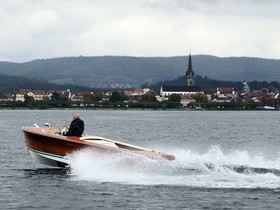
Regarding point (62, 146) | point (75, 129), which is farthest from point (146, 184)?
point (75, 129)

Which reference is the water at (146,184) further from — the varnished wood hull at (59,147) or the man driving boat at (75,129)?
the man driving boat at (75,129)

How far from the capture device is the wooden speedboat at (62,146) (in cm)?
2883

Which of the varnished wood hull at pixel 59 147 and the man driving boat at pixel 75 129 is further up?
the man driving boat at pixel 75 129

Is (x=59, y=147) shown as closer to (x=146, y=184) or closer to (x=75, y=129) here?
(x=75, y=129)

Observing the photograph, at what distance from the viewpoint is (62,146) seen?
98.9 feet

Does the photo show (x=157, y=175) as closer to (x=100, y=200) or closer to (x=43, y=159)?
(x=100, y=200)

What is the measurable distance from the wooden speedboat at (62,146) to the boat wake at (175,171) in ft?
0.98

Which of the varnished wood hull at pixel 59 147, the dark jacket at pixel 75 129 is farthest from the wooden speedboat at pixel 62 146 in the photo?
the dark jacket at pixel 75 129

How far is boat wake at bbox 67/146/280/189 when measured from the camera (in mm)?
26203

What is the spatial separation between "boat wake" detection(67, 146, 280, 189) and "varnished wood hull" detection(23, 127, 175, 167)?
0.95 feet

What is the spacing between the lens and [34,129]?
3197 cm

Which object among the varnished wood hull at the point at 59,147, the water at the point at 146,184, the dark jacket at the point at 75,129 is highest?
the dark jacket at the point at 75,129

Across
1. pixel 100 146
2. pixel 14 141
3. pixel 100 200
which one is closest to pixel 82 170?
pixel 100 146

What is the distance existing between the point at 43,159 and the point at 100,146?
11.2 feet
